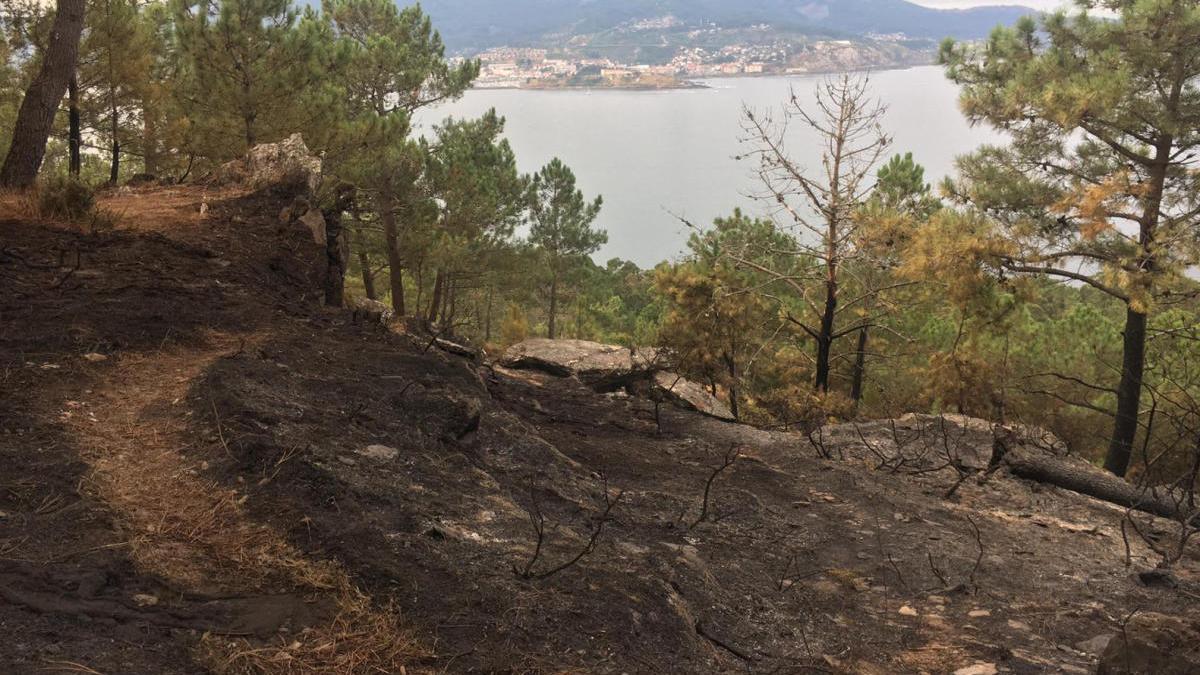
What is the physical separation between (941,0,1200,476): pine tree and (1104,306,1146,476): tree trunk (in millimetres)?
18

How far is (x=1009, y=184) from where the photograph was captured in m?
12.7

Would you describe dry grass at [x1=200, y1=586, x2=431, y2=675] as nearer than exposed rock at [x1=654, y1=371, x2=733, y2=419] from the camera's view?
Yes

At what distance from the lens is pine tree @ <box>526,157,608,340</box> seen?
30.0 m

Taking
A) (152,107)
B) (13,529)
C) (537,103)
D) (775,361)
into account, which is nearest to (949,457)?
(13,529)

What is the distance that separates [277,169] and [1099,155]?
12433 mm

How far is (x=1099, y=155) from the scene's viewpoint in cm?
1236

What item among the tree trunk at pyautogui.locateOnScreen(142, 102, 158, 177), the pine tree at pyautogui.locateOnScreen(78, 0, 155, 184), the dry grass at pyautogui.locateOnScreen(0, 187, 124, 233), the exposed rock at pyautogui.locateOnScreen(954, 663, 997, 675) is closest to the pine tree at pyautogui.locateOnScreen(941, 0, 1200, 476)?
the exposed rock at pyautogui.locateOnScreen(954, 663, 997, 675)

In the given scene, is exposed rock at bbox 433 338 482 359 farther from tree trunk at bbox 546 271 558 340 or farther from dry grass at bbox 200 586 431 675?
tree trunk at bbox 546 271 558 340

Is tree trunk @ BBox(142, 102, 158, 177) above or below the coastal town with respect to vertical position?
below

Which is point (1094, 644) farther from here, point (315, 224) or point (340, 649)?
point (315, 224)

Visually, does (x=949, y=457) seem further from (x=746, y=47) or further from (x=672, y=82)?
(x=746, y=47)

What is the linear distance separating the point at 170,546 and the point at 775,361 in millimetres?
14606

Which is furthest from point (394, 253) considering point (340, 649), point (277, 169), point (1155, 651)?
point (1155, 651)

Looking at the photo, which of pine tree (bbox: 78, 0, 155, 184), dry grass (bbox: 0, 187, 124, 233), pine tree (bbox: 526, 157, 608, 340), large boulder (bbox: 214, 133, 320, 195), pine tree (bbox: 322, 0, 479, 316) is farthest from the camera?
pine tree (bbox: 526, 157, 608, 340)
